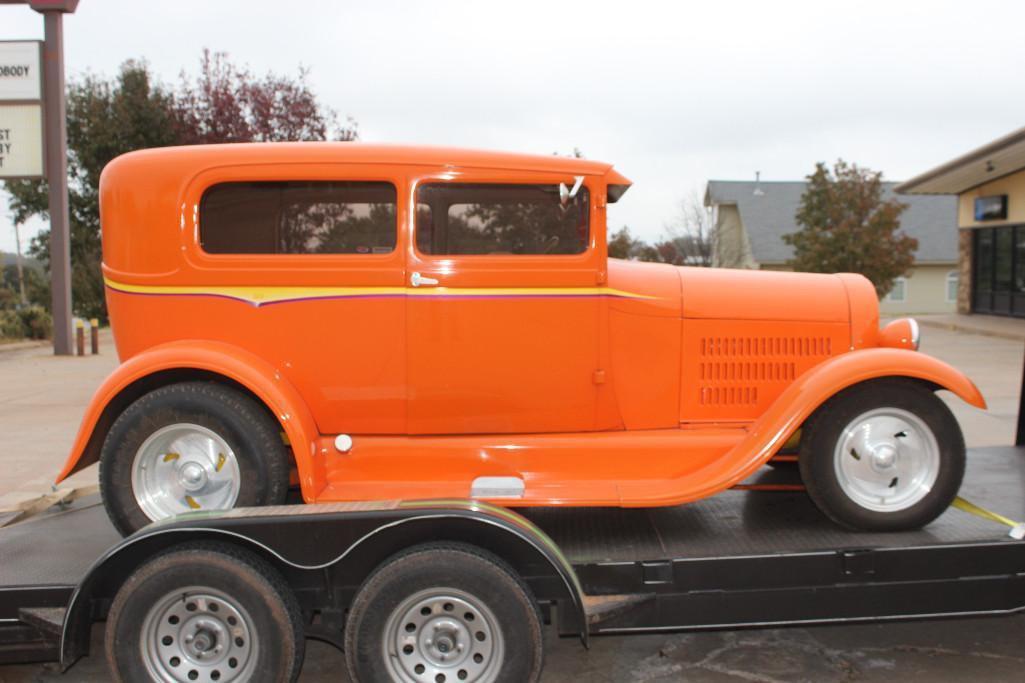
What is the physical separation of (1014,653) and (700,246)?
26400 mm

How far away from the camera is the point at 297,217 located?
3590 mm

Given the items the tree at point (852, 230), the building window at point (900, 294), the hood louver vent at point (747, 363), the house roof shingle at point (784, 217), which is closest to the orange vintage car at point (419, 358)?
the hood louver vent at point (747, 363)

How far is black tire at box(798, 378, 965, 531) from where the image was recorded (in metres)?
3.40

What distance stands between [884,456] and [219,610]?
263cm

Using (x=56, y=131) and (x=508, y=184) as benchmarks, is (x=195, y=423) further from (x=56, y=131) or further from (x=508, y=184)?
(x=56, y=131)

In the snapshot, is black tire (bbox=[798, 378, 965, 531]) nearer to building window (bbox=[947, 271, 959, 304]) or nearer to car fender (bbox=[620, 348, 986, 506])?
car fender (bbox=[620, 348, 986, 506])

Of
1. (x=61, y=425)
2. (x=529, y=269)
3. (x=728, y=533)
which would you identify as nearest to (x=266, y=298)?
(x=529, y=269)

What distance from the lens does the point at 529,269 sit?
3504mm

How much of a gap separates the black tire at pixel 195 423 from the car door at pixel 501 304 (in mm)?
616

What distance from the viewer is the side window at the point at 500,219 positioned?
3.53 metres

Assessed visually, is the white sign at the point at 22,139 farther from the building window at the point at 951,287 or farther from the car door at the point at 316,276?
the building window at the point at 951,287

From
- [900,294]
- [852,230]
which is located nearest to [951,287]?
[900,294]

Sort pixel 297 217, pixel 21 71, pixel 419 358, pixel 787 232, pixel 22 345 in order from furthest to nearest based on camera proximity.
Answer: pixel 787 232
pixel 22 345
pixel 21 71
pixel 297 217
pixel 419 358

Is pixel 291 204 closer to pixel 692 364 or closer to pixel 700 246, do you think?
pixel 692 364
